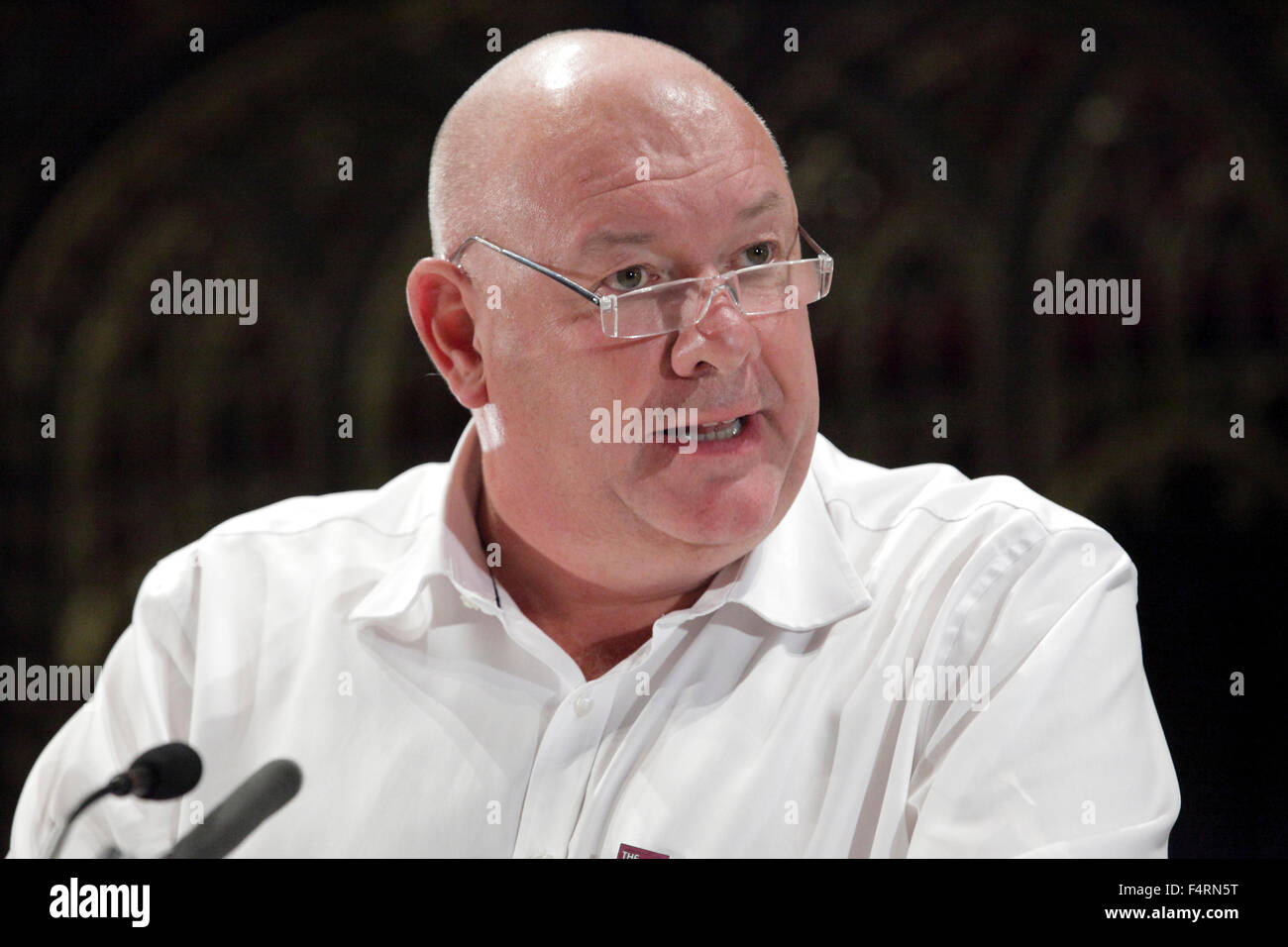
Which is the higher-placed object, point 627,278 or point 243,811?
point 627,278

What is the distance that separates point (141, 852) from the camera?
1983mm

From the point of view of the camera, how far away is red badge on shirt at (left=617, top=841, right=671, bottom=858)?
5.91ft

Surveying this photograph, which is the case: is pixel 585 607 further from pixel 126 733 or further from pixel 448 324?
pixel 126 733

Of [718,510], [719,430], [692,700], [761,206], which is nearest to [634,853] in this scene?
[692,700]

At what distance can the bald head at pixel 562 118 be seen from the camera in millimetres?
1845

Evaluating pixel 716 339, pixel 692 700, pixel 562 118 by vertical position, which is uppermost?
pixel 562 118

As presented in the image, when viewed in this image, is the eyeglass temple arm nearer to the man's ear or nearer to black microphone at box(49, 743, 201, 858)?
the man's ear

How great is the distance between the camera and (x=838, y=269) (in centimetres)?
210

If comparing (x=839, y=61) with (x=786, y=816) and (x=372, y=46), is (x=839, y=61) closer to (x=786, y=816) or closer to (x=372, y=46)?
(x=372, y=46)

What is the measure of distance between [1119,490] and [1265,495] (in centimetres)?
24

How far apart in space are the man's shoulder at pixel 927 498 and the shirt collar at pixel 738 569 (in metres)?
0.03

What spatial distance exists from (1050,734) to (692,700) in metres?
0.53

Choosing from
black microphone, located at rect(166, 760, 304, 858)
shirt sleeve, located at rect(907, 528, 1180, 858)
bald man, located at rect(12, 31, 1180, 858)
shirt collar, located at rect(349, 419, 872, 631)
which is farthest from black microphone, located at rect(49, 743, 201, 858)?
shirt sleeve, located at rect(907, 528, 1180, 858)

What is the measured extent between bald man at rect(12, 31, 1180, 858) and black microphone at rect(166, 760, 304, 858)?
7.2 inches
